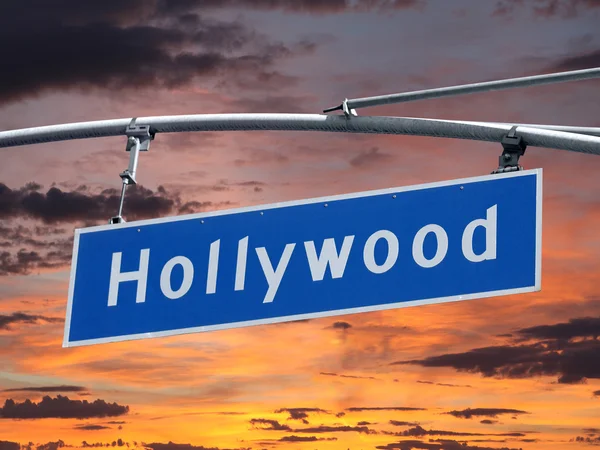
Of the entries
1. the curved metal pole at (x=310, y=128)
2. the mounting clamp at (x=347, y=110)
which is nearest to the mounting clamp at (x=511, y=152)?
the curved metal pole at (x=310, y=128)

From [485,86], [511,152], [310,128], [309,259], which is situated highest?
[485,86]

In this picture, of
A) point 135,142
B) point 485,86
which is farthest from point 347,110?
point 135,142

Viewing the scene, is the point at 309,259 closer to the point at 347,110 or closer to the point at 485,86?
the point at 347,110

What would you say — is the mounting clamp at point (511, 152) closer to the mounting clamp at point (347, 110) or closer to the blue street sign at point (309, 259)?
the blue street sign at point (309, 259)

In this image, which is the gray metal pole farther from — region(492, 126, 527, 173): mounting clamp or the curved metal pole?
region(492, 126, 527, 173): mounting clamp

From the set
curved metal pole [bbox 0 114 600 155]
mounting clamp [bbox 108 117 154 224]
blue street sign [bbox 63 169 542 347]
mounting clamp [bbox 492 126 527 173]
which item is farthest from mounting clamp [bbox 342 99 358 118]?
mounting clamp [bbox 108 117 154 224]

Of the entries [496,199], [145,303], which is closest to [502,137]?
[496,199]
